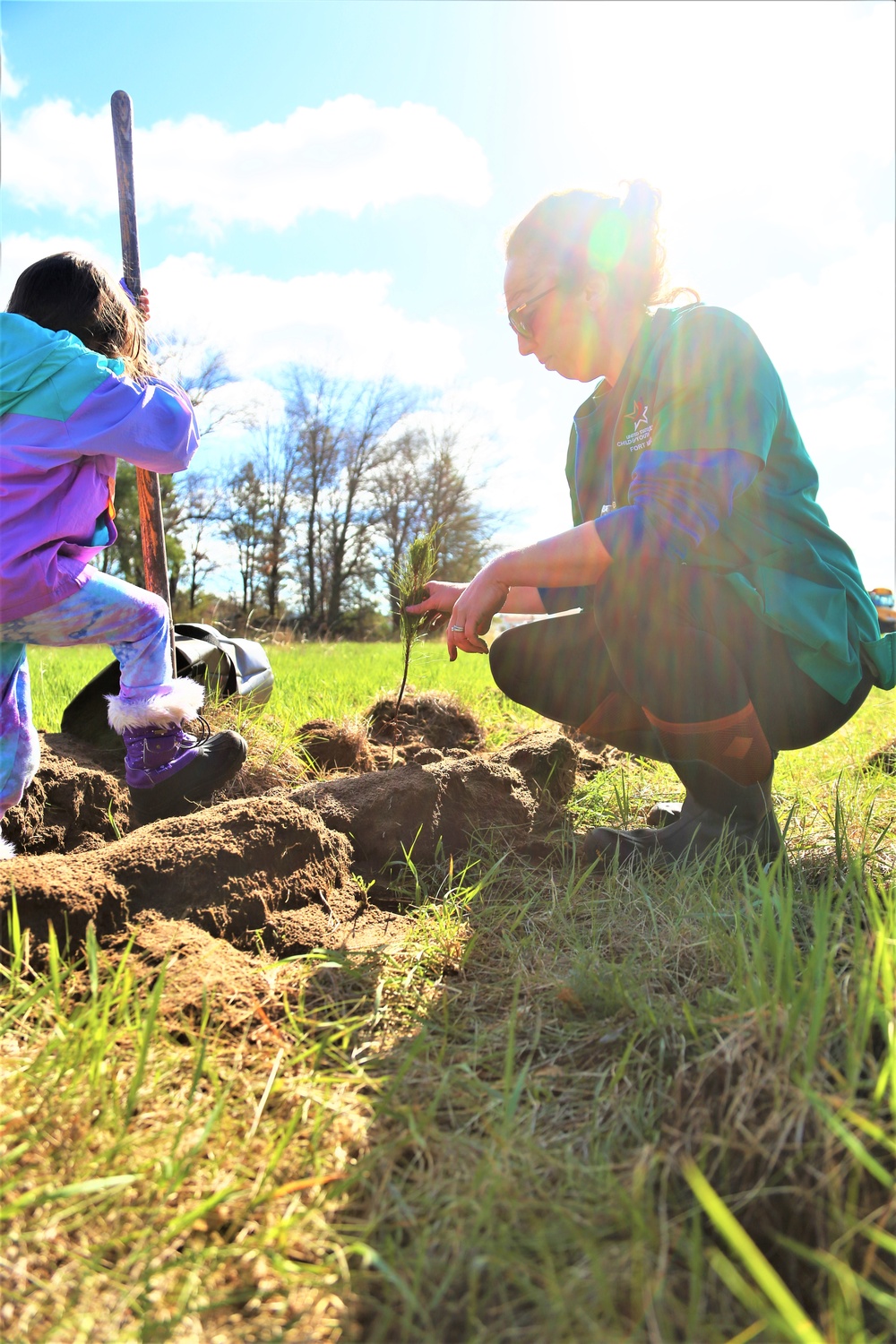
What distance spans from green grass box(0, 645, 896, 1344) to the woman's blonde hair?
165 centimetres

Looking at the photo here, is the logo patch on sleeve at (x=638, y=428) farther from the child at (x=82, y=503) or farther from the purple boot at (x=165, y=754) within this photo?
the purple boot at (x=165, y=754)

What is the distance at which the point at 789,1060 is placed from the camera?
1000mm

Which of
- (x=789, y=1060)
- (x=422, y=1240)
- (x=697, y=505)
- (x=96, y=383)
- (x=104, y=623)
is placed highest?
(x=96, y=383)

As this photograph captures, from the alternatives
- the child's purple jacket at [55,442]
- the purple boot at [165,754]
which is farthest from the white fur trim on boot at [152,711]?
the child's purple jacket at [55,442]

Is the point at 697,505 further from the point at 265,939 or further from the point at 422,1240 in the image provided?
the point at 422,1240

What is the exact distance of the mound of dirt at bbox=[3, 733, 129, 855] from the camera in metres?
2.30

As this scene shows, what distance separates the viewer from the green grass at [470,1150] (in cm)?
86

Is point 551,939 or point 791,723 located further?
point 791,723

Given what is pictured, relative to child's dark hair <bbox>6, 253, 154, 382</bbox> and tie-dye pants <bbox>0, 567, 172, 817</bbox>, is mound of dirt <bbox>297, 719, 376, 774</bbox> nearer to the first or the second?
tie-dye pants <bbox>0, 567, 172, 817</bbox>

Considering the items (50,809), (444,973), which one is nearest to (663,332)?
(444,973)

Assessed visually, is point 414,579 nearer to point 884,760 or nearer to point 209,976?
point 209,976

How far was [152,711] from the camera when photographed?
2.38m

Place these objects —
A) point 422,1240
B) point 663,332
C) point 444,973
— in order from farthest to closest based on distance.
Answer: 1. point 663,332
2. point 444,973
3. point 422,1240

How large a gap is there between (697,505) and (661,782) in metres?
1.48
